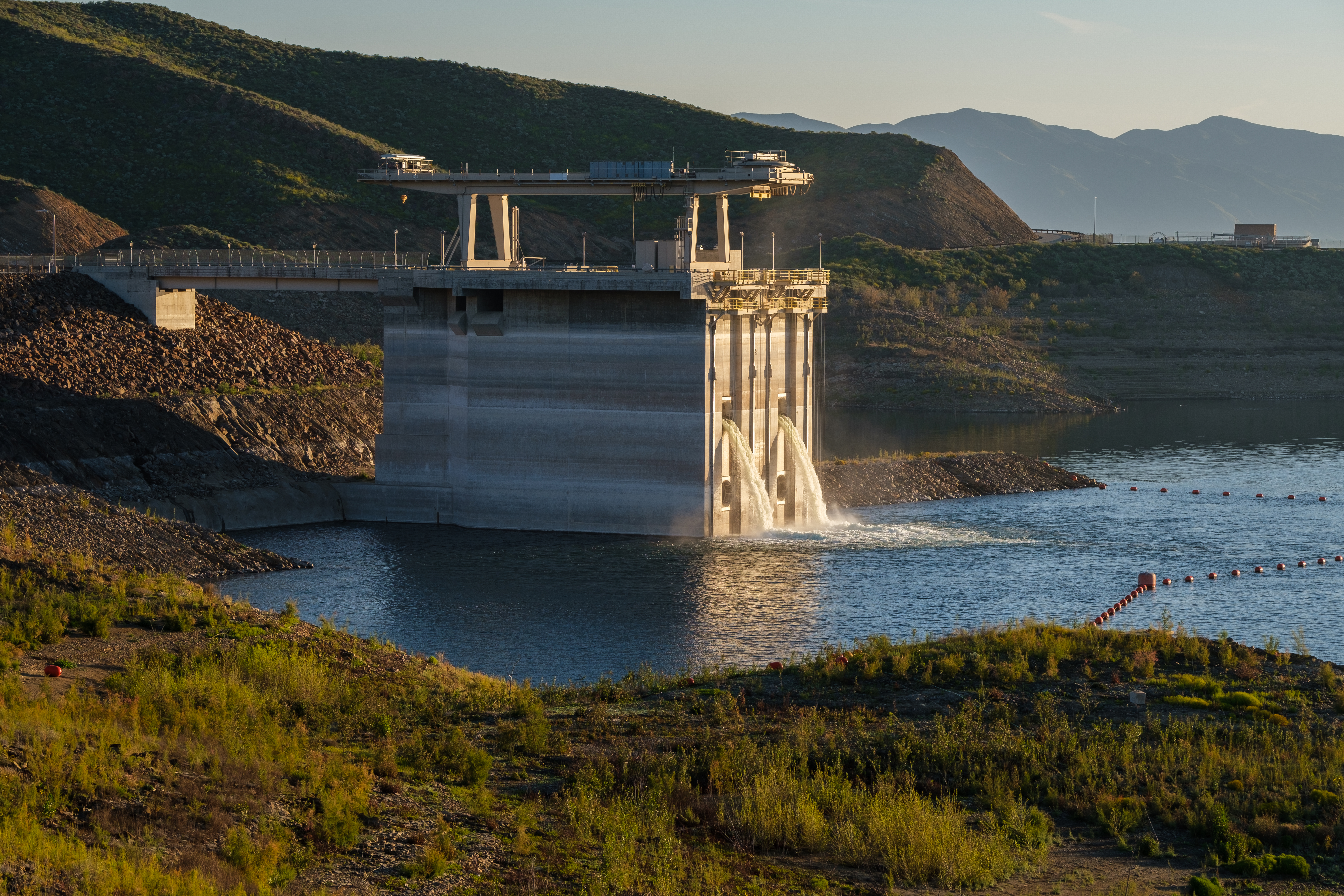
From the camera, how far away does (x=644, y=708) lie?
34.4 m

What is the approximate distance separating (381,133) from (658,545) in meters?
113

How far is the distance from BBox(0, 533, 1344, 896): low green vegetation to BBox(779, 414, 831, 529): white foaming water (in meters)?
31.4

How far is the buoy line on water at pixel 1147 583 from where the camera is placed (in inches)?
1914

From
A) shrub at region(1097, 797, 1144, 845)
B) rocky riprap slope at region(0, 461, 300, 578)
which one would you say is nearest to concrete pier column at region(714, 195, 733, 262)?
rocky riprap slope at region(0, 461, 300, 578)

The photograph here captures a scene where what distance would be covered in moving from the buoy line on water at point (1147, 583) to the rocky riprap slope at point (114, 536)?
26507 mm

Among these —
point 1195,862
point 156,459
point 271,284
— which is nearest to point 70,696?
point 1195,862

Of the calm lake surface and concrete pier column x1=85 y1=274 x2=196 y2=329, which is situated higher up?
concrete pier column x1=85 y1=274 x2=196 y2=329

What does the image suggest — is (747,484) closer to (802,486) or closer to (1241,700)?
(802,486)

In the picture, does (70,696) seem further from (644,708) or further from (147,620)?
(644,708)

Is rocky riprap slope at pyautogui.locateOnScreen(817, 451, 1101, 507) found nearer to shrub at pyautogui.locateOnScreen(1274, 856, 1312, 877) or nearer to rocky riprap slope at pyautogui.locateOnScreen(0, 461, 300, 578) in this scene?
rocky riprap slope at pyautogui.locateOnScreen(0, 461, 300, 578)

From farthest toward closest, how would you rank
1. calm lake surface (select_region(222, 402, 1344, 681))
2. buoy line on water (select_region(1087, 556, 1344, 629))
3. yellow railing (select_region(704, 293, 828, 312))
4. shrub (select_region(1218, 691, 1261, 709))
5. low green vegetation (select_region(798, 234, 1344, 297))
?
low green vegetation (select_region(798, 234, 1344, 297)) < yellow railing (select_region(704, 293, 828, 312)) < buoy line on water (select_region(1087, 556, 1344, 629)) < calm lake surface (select_region(222, 402, 1344, 681)) < shrub (select_region(1218, 691, 1261, 709))

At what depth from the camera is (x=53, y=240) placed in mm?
111750

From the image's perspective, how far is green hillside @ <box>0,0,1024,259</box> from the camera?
13750 cm

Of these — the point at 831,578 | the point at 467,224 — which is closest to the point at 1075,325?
the point at 467,224
